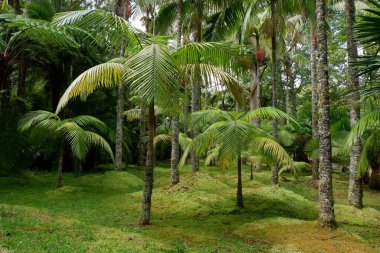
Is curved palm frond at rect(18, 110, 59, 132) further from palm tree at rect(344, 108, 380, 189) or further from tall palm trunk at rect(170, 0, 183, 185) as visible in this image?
palm tree at rect(344, 108, 380, 189)

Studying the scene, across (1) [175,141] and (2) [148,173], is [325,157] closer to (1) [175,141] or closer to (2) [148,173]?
(2) [148,173]

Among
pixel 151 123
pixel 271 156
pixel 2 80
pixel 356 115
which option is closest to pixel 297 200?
pixel 271 156

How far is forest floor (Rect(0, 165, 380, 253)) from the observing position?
19.0 ft

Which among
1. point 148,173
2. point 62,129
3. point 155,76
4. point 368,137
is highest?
point 155,76

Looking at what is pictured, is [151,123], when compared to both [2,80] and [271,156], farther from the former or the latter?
[2,80]

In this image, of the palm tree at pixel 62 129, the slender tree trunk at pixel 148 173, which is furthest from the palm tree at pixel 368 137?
the palm tree at pixel 62 129

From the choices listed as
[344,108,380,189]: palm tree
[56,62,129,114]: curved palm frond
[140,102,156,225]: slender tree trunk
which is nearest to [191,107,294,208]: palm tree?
[344,108,380,189]: palm tree

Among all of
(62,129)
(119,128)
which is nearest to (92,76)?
(62,129)

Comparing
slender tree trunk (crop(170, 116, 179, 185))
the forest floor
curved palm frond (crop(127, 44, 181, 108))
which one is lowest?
the forest floor

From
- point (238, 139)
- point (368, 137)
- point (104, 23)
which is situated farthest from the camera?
point (368, 137)

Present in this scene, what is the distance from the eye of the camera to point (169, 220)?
8344 millimetres

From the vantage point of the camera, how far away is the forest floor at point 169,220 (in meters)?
5.79

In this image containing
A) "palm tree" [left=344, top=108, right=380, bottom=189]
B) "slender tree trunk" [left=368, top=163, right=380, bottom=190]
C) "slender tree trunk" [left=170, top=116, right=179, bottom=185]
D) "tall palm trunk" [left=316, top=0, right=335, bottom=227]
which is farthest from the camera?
"slender tree trunk" [left=368, top=163, right=380, bottom=190]

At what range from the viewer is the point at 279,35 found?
1650cm
